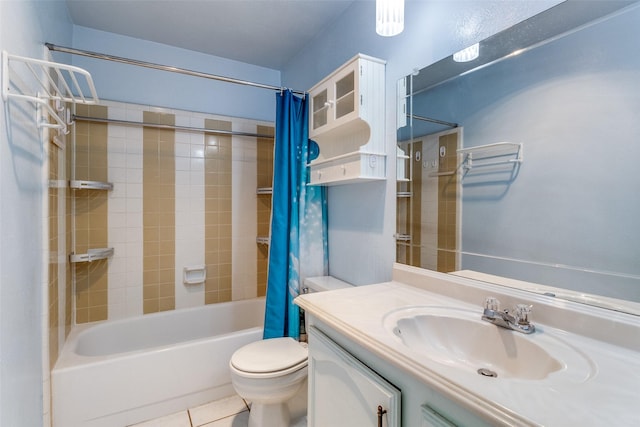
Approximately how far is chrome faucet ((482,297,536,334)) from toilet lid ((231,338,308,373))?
38.2 inches

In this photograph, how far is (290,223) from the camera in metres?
1.90

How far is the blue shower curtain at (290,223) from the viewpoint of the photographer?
1.89 meters

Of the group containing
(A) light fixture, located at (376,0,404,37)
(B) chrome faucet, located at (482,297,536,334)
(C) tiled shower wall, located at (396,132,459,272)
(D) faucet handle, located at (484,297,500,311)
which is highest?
(A) light fixture, located at (376,0,404,37)

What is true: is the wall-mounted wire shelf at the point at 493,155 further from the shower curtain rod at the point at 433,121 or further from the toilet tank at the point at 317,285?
the toilet tank at the point at 317,285

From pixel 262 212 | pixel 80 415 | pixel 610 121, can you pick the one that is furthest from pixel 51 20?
pixel 610 121

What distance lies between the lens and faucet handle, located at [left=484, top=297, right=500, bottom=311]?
95 cm

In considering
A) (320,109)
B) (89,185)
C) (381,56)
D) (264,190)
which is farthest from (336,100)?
(89,185)

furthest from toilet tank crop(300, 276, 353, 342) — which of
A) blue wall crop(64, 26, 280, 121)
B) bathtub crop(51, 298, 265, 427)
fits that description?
blue wall crop(64, 26, 280, 121)

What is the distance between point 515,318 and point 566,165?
0.49 meters

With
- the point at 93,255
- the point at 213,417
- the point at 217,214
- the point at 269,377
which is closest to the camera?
the point at 269,377

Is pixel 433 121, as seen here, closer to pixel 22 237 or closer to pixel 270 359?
pixel 270 359

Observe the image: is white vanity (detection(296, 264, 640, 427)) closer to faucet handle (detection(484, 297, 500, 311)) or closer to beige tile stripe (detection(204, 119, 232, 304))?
faucet handle (detection(484, 297, 500, 311))

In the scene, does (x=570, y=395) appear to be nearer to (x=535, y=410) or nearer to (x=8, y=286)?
(x=535, y=410)

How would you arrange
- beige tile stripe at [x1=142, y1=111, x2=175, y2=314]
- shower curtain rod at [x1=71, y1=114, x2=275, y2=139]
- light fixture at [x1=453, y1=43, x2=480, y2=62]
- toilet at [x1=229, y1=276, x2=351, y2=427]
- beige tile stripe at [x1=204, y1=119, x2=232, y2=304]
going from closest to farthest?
light fixture at [x1=453, y1=43, x2=480, y2=62], toilet at [x1=229, y1=276, x2=351, y2=427], shower curtain rod at [x1=71, y1=114, x2=275, y2=139], beige tile stripe at [x1=142, y1=111, x2=175, y2=314], beige tile stripe at [x1=204, y1=119, x2=232, y2=304]
